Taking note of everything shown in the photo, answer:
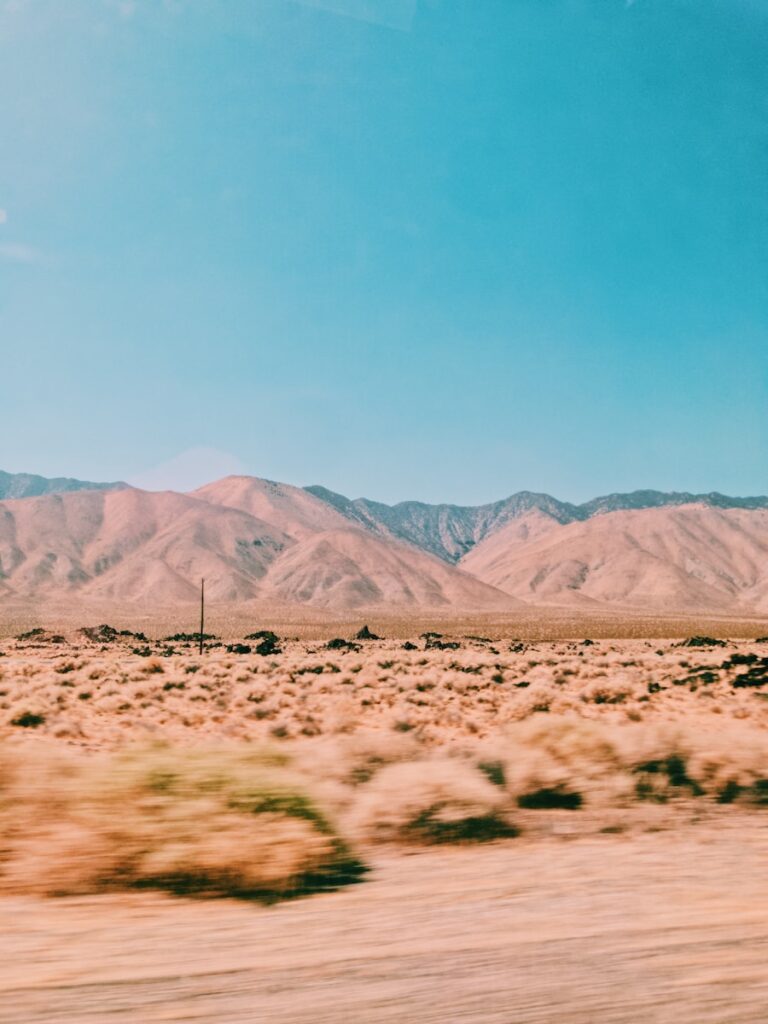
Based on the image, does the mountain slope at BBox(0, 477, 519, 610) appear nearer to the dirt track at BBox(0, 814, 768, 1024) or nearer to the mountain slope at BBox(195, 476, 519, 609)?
the mountain slope at BBox(195, 476, 519, 609)

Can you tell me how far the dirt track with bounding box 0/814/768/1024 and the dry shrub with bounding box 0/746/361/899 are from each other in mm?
190

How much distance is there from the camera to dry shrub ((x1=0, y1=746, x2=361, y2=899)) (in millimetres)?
3508

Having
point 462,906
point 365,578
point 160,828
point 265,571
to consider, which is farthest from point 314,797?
point 265,571

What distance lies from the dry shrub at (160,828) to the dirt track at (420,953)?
7.5 inches

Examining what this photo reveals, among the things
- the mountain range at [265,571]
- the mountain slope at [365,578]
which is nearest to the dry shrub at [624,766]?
the mountain range at [265,571]

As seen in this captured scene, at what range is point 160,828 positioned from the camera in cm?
381

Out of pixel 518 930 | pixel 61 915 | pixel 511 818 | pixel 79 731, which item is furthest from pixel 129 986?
pixel 79 731

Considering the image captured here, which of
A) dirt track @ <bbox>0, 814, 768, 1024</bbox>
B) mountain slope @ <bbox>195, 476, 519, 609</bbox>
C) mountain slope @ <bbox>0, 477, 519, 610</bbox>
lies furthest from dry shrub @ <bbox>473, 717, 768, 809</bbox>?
mountain slope @ <bbox>195, 476, 519, 609</bbox>

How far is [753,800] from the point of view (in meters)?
5.21

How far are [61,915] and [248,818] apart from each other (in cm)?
112

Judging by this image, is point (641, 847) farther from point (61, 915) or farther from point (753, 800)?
point (61, 915)

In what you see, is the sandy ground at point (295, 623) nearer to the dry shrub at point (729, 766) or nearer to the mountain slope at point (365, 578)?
the mountain slope at point (365, 578)

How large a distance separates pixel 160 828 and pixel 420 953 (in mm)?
1956

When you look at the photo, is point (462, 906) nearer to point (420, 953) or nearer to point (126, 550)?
point (420, 953)
